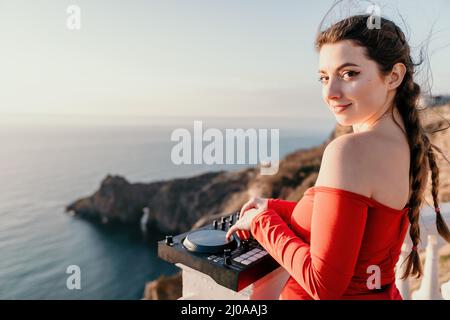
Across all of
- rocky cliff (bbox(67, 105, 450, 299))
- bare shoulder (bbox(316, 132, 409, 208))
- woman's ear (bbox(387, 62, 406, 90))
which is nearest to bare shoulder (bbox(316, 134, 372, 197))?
bare shoulder (bbox(316, 132, 409, 208))

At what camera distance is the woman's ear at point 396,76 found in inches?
39.3

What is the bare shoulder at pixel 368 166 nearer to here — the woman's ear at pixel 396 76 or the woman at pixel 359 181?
the woman at pixel 359 181

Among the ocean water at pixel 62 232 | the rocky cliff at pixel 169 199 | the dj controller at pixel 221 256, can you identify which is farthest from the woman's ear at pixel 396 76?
the rocky cliff at pixel 169 199

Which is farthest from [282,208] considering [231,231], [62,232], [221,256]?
[62,232]

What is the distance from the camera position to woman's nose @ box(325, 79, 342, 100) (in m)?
0.97

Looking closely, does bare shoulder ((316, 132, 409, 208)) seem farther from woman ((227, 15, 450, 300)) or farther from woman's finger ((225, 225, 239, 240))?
woman's finger ((225, 225, 239, 240))

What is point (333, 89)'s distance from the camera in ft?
3.19

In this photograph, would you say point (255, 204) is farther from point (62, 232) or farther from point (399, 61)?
point (62, 232)

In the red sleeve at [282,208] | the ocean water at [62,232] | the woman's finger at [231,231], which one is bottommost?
the ocean water at [62,232]

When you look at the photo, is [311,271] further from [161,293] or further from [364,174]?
[161,293]

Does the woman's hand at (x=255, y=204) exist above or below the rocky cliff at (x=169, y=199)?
above

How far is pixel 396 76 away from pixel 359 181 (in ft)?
1.47
